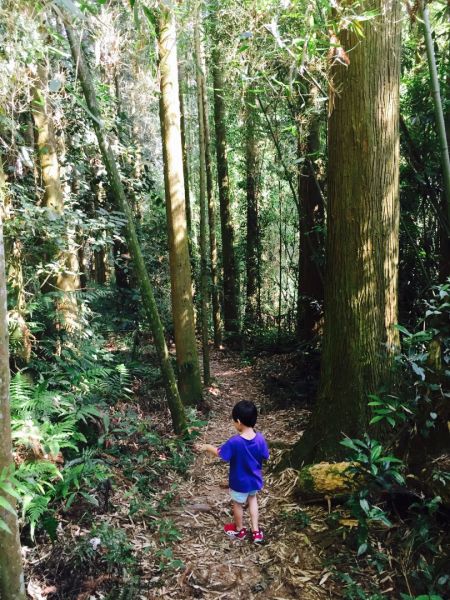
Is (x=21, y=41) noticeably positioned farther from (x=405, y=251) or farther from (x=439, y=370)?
(x=405, y=251)

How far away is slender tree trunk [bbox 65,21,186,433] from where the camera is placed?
13.8 feet

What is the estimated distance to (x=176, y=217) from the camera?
21.7 feet

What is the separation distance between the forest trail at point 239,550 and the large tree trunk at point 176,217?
6.97ft

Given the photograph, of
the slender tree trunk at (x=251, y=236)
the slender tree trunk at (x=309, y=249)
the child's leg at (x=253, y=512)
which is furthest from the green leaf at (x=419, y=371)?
Answer: the slender tree trunk at (x=251, y=236)

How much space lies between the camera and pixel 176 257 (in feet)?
22.0

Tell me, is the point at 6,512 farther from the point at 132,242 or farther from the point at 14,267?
the point at 132,242

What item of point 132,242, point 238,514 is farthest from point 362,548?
point 132,242

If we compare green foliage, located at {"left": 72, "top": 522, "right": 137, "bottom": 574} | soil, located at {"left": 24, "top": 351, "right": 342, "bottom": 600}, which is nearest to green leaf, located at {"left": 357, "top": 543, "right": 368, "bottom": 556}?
soil, located at {"left": 24, "top": 351, "right": 342, "bottom": 600}

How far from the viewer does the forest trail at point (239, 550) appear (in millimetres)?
2918

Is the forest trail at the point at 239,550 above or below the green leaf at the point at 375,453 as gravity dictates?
below

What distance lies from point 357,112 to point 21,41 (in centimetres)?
298

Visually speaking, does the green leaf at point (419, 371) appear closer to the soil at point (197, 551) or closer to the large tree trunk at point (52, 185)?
the soil at point (197, 551)

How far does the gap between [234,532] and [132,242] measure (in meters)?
3.06

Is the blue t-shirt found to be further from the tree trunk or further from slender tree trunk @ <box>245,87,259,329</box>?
slender tree trunk @ <box>245,87,259,329</box>
